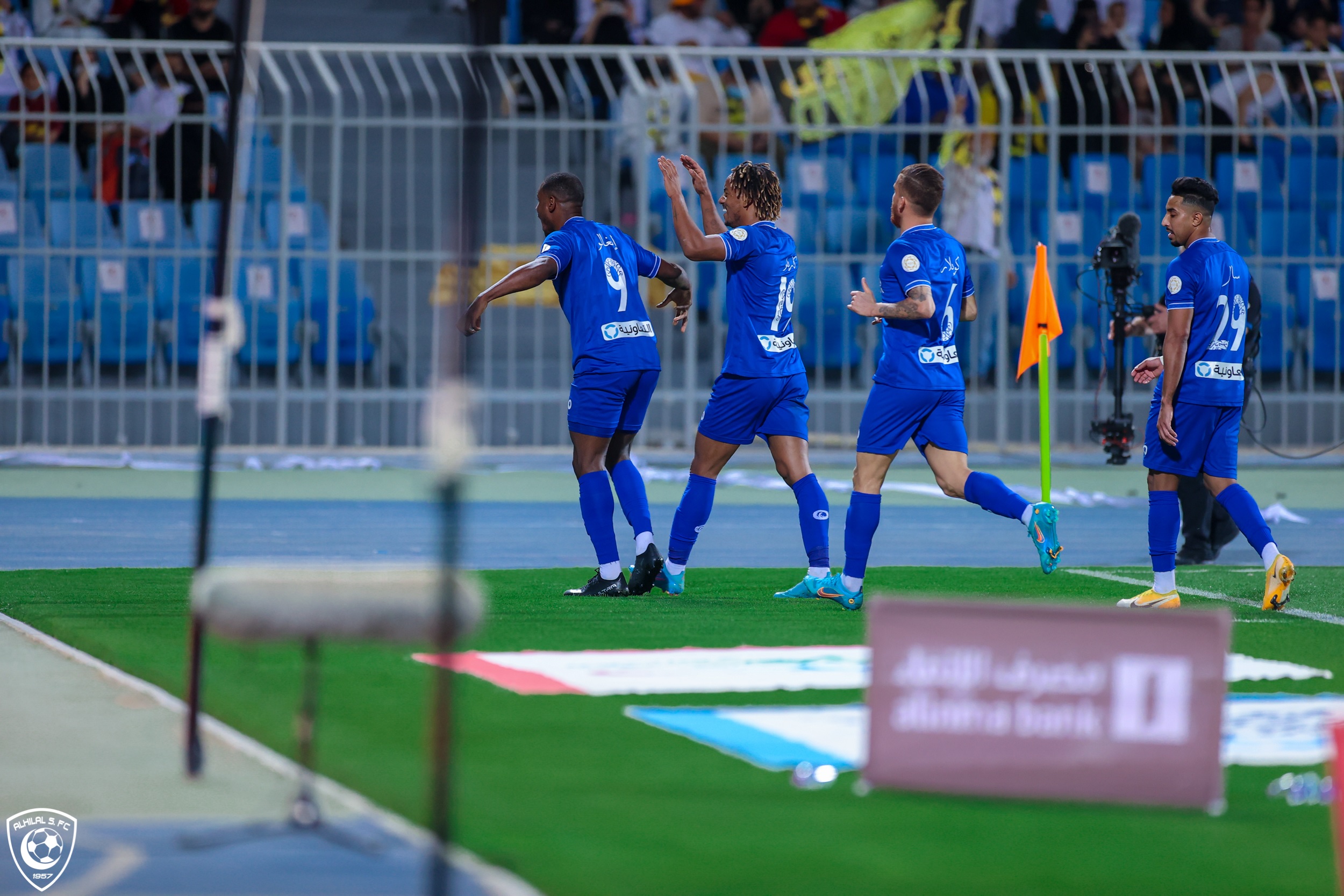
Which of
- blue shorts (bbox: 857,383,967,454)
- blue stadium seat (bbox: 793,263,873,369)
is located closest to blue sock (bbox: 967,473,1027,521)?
blue shorts (bbox: 857,383,967,454)

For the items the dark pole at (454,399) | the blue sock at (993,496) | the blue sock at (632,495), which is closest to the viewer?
the dark pole at (454,399)

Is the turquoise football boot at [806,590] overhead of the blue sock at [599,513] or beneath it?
beneath

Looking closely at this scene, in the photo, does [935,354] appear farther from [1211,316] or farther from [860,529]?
[1211,316]

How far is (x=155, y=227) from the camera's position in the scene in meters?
17.2

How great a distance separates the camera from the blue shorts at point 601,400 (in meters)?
8.99

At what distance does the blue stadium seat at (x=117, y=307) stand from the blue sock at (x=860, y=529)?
1019 centimetres

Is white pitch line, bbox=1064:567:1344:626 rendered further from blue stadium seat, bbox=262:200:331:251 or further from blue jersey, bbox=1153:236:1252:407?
blue stadium seat, bbox=262:200:331:251

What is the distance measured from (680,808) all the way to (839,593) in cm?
420

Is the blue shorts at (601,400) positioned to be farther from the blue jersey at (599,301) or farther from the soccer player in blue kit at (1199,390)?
the soccer player in blue kit at (1199,390)

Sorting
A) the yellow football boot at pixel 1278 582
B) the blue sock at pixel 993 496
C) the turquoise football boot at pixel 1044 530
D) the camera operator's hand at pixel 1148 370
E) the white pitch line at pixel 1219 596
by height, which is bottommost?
the white pitch line at pixel 1219 596

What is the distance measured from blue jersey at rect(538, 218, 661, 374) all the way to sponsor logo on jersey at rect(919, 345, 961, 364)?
1285mm

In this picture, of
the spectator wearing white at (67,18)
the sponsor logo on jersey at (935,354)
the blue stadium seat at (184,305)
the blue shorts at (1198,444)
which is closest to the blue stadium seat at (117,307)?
the blue stadium seat at (184,305)

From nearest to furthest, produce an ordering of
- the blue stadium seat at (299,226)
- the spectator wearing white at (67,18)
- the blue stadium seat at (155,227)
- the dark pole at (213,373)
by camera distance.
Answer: the dark pole at (213,373)
the blue stadium seat at (155,227)
the blue stadium seat at (299,226)
the spectator wearing white at (67,18)

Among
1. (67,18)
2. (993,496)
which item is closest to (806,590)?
(993,496)
